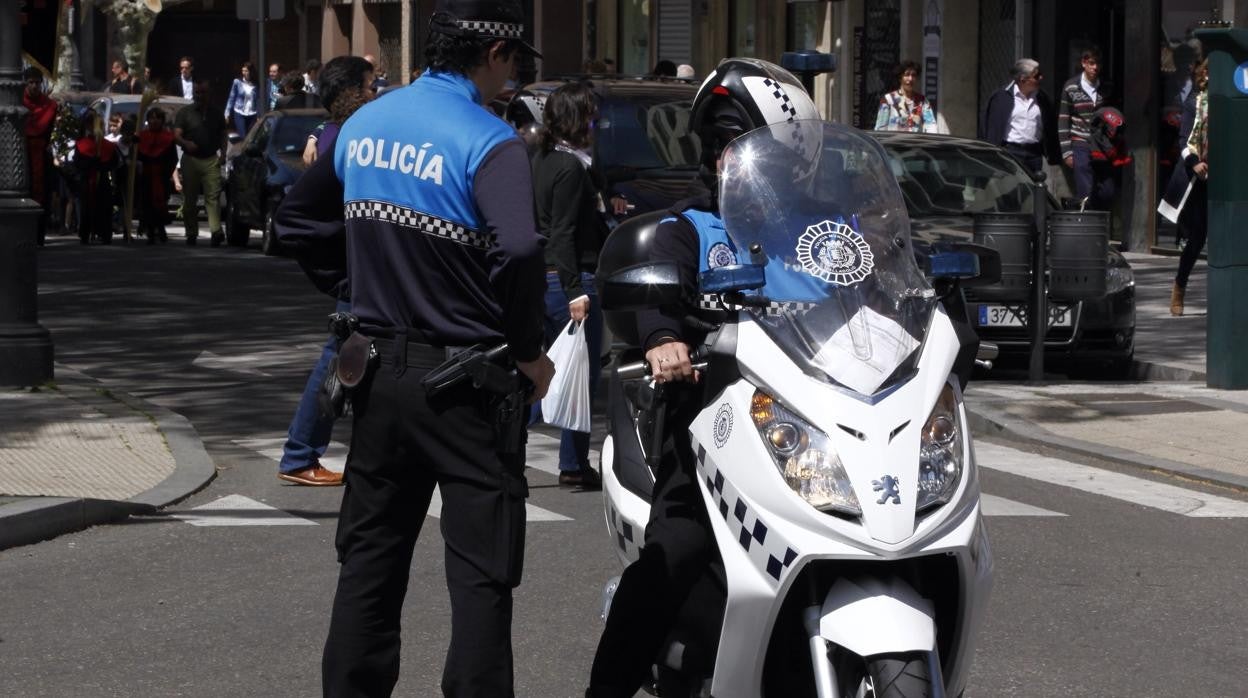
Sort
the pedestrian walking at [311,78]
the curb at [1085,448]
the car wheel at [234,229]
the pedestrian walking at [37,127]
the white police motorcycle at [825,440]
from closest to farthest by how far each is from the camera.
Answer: the white police motorcycle at [825,440] → the curb at [1085,448] → the pedestrian walking at [37,127] → the car wheel at [234,229] → the pedestrian walking at [311,78]

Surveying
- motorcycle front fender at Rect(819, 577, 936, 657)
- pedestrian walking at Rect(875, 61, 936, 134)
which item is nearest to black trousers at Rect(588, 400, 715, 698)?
motorcycle front fender at Rect(819, 577, 936, 657)

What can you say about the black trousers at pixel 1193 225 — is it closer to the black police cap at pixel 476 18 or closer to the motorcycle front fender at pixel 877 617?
the black police cap at pixel 476 18

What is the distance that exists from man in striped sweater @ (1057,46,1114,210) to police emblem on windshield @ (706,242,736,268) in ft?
52.4

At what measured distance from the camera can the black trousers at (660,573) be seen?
477cm

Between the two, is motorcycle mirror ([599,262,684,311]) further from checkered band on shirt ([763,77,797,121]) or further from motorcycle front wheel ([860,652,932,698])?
motorcycle front wheel ([860,652,932,698])

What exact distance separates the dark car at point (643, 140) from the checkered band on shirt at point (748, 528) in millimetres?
10792

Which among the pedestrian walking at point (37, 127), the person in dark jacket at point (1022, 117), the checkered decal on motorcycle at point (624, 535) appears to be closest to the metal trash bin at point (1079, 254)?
the person in dark jacket at point (1022, 117)

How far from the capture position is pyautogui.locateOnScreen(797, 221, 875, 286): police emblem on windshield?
463 centimetres

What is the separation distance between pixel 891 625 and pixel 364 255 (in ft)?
4.74

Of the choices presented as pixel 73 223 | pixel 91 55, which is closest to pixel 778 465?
pixel 73 223

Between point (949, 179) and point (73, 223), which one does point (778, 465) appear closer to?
point (949, 179)

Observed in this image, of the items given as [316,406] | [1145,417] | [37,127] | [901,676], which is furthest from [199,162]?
[901,676]

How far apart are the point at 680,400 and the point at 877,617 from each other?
0.85 m

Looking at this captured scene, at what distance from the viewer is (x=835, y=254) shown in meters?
4.67
